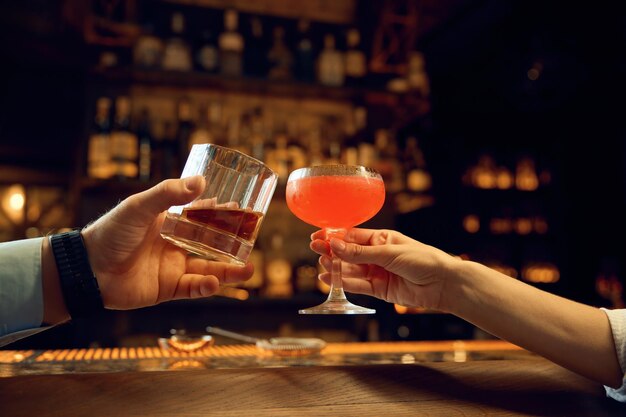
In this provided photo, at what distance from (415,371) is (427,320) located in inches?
83.6

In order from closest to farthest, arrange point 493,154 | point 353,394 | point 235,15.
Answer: point 353,394, point 235,15, point 493,154

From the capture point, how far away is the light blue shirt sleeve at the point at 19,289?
0.96 m

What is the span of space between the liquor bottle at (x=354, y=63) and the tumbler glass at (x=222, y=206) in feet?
8.65

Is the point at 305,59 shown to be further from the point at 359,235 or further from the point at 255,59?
the point at 359,235

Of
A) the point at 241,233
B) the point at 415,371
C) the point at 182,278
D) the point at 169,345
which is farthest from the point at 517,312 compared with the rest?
the point at 169,345

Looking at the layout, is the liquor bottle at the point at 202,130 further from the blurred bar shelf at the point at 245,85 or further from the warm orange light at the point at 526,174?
the warm orange light at the point at 526,174

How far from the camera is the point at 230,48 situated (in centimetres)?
330

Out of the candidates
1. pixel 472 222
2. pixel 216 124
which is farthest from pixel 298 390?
pixel 472 222

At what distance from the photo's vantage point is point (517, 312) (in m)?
1.00

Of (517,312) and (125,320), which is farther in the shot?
(125,320)

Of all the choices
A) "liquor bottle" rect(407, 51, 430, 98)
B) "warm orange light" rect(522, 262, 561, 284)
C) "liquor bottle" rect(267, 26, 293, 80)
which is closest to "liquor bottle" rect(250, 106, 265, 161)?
"liquor bottle" rect(267, 26, 293, 80)

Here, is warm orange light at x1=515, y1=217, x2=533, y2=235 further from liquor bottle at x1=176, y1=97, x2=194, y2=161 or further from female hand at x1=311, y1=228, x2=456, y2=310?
female hand at x1=311, y1=228, x2=456, y2=310

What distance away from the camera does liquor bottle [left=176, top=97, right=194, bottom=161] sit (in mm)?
3123

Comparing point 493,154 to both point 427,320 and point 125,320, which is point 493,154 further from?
point 125,320
